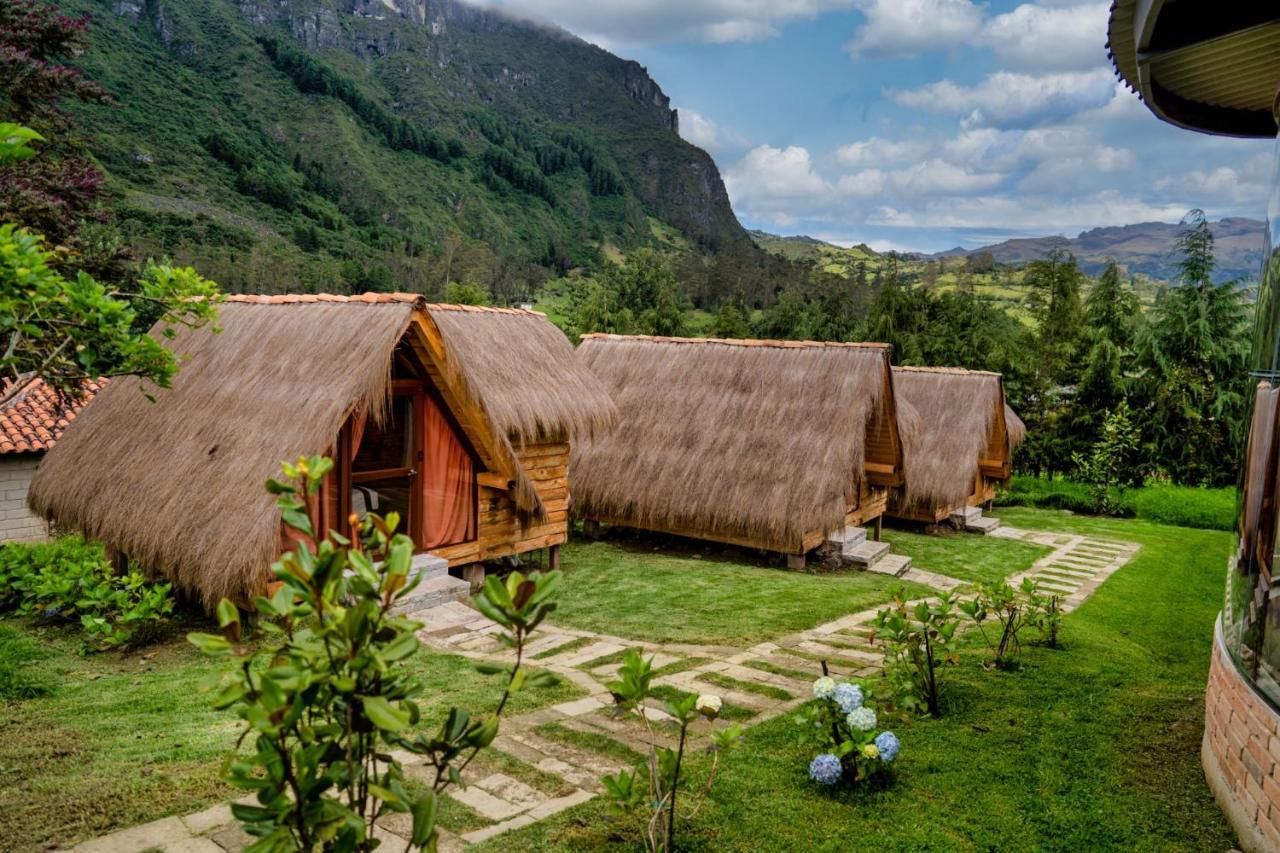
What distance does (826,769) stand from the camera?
360cm

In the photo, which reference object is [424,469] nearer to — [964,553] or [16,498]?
[964,553]

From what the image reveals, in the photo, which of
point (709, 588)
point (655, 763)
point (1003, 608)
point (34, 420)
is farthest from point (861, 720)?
point (34, 420)

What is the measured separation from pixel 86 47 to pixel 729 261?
6166cm

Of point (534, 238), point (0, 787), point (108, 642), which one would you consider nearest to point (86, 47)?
point (108, 642)

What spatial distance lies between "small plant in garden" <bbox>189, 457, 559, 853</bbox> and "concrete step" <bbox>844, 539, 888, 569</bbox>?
1059 centimetres

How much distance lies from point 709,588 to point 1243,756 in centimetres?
697

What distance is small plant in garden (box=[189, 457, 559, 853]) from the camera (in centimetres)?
161

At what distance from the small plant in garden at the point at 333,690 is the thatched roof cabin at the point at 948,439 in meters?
13.8

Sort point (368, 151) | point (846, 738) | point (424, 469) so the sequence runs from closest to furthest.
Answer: point (846, 738)
point (424, 469)
point (368, 151)

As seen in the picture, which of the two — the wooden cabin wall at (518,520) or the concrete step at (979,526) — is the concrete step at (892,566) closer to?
the concrete step at (979,526)

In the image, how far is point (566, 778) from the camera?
3.88 m

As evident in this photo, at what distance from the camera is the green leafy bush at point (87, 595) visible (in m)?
6.56

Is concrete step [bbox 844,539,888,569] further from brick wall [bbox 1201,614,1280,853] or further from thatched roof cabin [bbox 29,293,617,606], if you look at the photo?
brick wall [bbox 1201,614,1280,853]

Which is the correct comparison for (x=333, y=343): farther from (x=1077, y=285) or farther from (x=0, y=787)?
(x=1077, y=285)
